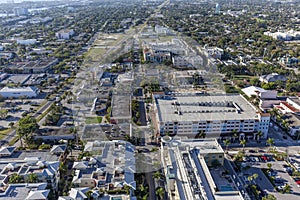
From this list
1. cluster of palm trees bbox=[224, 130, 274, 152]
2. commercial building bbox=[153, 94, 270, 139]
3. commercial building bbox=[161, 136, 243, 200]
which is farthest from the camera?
commercial building bbox=[153, 94, 270, 139]

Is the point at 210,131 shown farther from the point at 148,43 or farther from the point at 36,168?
the point at 148,43

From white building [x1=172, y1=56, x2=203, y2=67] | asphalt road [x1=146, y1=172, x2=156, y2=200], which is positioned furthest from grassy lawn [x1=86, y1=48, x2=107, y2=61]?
asphalt road [x1=146, y1=172, x2=156, y2=200]

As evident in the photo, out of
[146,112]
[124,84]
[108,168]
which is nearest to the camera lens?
[108,168]

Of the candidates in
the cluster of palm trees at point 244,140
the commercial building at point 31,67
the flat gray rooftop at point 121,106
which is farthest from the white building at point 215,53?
the commercial building at point 31,67

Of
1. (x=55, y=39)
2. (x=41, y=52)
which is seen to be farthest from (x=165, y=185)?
(x=55, y=39)

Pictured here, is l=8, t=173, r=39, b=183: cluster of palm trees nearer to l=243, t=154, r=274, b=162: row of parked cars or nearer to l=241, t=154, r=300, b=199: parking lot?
l=241, t=154, r=300, b=199: parking lot

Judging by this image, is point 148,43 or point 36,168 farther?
point 148,43

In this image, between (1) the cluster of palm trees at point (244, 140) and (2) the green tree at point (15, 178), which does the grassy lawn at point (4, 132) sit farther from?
(1) the cluster of palm trees at point (244, 140)
